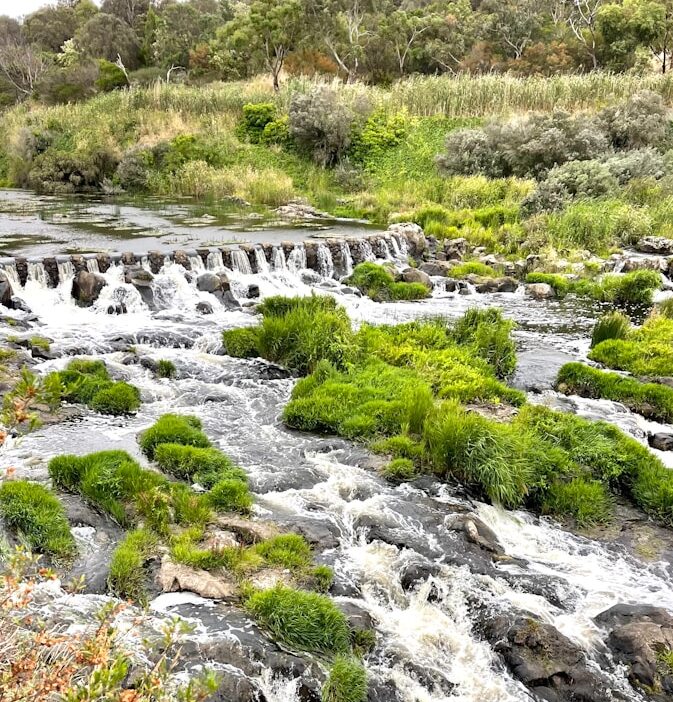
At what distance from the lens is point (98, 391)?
9438 mm

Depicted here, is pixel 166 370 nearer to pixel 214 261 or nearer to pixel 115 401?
pixel 115 401

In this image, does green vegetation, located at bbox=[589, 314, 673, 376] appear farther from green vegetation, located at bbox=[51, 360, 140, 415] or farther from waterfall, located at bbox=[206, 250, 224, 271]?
waterfall, located at bbox=[206, 250, 224, 271]

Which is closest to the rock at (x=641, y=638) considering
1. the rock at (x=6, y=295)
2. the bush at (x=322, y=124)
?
the rock at (x=6, y=295)

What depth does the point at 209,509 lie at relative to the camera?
6.71 metres

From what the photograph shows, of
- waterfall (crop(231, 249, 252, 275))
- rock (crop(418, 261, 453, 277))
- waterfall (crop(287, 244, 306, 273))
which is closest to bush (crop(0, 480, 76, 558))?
waterfall (crop(231, 249, 252, 275))

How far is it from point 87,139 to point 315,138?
1119 centimetres

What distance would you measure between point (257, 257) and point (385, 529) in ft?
38.4

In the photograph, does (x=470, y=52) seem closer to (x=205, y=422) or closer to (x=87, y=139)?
(x=87, y=139)

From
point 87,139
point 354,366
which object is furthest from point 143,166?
point 354,366

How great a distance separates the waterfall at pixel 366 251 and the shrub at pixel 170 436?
1114 centimetres

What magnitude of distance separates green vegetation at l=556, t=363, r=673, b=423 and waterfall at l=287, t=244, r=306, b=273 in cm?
896

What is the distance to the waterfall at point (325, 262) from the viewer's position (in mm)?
17891

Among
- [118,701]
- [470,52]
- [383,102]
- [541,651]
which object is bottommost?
[541,651]

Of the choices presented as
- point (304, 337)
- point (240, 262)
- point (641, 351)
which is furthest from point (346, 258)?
point (641, 351)
